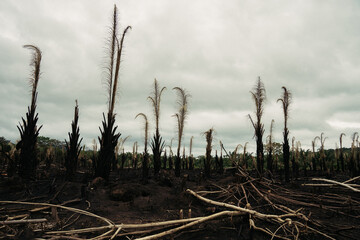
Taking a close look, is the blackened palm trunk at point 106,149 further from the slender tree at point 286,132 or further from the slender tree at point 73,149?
the slender tree at point 286,132

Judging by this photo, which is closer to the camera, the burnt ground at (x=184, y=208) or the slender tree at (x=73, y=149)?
the burnt ground at (x=184, y=208)

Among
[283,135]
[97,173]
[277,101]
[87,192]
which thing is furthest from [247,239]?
[277,101]

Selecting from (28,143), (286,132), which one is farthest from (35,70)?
(286,132)

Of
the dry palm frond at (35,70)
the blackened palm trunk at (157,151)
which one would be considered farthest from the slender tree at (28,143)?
the blackened palm trunk at (157,151)

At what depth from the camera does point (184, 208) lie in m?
4.29

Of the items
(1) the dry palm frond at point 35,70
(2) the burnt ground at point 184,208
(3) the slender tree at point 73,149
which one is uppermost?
(1) the dry palm frond at point 35,70

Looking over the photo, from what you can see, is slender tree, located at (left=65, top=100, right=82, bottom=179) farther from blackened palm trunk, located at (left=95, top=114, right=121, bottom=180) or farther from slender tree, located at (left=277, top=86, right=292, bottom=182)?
slender tree, located at (left=277, top=86, right=292, bottom=182)

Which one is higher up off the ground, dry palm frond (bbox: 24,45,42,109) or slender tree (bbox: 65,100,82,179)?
dry palm frond (bbox: 24,45,42,109)

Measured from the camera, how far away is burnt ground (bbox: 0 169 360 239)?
9.12 ft

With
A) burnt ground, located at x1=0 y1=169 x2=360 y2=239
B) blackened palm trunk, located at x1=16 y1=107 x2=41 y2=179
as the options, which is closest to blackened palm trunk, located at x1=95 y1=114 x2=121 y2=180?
burnt ground, located at x1=0 y1=169 x2=360 y2=239

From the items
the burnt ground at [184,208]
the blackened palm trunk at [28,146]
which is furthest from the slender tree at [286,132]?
the blackened palm trunk at [28,146]

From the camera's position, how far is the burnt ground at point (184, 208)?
2781mm

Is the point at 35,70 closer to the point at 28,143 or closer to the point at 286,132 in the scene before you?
the point at 28,143

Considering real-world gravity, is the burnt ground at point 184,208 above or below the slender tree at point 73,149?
below
